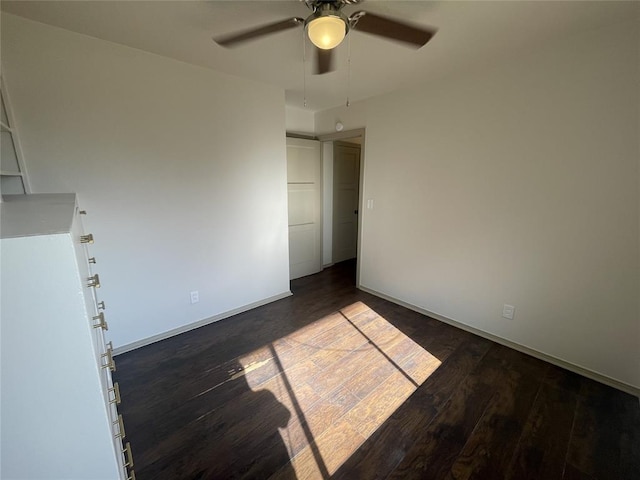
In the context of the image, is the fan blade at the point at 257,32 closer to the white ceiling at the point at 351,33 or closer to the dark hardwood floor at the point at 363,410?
the white ceiling at the point at 351,33

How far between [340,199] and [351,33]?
9.40 feet

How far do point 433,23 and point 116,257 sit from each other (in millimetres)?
2869

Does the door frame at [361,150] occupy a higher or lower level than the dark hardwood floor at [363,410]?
higher

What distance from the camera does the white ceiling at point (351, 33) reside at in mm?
1553

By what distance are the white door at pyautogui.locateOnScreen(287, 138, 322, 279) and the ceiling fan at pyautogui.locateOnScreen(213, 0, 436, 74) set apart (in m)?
2.17

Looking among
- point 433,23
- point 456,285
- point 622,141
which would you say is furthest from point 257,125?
point 622,141

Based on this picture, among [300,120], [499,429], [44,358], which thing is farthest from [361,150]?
[44,358]

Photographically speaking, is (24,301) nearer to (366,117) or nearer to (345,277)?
(366,117)

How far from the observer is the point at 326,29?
4.16 ft

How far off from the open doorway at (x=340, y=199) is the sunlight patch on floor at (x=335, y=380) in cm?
151

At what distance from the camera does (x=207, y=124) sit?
2.48 m

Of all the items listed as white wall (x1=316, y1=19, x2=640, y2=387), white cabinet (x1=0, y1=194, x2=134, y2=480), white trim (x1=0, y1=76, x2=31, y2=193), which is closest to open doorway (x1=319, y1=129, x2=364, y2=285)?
white wall (x1=316, y1=19, x2=640, y2=387)

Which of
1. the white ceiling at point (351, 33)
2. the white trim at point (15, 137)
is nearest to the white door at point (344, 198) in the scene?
the white ceiling at point (351, 33)

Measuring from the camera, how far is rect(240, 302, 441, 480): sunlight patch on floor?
1.54m
